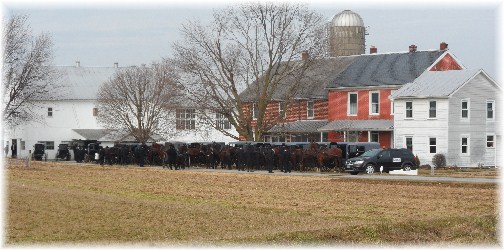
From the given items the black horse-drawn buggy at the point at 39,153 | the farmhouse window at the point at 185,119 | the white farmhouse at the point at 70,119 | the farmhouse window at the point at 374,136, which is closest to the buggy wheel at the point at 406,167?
the farmhouse window at the point at 374,136

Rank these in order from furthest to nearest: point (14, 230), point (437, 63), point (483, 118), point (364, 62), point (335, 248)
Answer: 1. point (364, 62)
2. point (437, 63)
3. point (483, 118)
4. point (14, 230)
5. point (335, 248)

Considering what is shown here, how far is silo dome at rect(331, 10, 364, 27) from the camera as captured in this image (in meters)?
84.8

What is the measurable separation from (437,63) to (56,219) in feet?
158

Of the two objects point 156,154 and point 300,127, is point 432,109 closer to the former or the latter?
point 300,127

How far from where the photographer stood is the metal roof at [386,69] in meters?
69.2

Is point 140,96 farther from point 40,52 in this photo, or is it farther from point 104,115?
point 40,52

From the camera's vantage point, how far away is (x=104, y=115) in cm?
8888

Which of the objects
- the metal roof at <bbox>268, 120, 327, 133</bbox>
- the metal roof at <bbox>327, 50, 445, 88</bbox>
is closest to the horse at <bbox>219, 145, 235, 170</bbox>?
the metal roof at <bbox>327, 50, 445, 88</bbox>

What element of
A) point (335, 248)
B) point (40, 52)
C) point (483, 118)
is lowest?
point (335, 248)

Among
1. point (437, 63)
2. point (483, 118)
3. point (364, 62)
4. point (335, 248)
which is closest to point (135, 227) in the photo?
point (335, 248)

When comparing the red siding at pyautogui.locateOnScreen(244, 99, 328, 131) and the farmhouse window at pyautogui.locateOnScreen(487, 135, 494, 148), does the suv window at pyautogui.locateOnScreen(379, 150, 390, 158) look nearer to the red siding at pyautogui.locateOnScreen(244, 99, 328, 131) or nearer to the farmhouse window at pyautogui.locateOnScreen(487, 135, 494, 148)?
the farmhouse window at pyautogui.locateOnScreen(487, 135, 494, 148)

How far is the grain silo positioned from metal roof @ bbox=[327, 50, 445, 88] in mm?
8539

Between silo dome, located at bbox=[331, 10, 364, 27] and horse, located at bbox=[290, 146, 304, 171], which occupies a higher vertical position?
silo dome, located at bbox=[331, 10, 364, 27]

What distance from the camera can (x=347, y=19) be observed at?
279 ft
